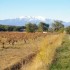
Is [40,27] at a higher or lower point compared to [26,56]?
lower

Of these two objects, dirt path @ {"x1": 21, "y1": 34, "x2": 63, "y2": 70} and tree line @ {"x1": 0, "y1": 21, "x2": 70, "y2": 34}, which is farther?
tree line @ {"x1": 0, "y1": 21, "x2": 70, "y2": 34}

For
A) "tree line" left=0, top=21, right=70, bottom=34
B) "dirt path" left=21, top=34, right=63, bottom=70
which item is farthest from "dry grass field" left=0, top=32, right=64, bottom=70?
"tree line" left=0, top=21, right=70, bottom=34

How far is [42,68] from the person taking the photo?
15250 mm

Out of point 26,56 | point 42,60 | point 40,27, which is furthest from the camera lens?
point 40,27

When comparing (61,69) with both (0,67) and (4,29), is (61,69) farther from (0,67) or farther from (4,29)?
(4,29)

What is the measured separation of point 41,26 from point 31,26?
16.7 meters

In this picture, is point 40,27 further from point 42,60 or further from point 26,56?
point 42,60

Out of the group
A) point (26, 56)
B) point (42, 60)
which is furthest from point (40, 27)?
point (42, 60)

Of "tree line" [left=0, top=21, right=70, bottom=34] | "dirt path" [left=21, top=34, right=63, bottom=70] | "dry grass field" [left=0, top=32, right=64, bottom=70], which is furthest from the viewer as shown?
"tree line" [left=0, top=21, right=70, bottom=34]

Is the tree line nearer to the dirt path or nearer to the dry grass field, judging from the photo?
the dry grass field

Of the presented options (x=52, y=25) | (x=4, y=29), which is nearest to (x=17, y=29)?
(x=4, y=29)

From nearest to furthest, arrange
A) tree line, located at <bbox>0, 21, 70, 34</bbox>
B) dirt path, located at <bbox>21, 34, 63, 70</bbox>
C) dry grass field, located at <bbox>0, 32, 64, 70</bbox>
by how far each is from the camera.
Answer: dirt path, located at <bbox>21, 34, 63, 70</bbox>
dry grass field, located at <bbox>0, 32, 64, 70</bbox>
tree line, located at <bbox>0, 21, 70, 34</bbox>

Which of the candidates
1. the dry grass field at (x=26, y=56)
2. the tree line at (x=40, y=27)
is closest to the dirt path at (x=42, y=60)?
the dry grass field at (x=26, y=56)

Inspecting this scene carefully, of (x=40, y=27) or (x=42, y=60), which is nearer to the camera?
(x=42, y=60)
